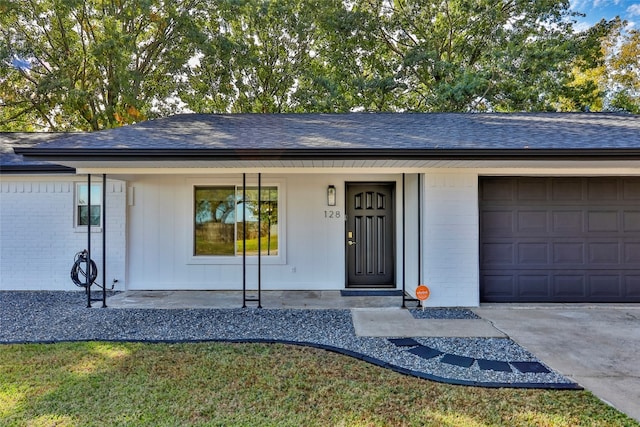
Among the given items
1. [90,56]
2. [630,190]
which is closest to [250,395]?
[630,190]

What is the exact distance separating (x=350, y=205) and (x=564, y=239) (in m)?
3.79

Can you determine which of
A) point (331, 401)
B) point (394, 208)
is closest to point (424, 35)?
point (394, 208)

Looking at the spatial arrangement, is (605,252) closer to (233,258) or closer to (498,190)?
(498,190)

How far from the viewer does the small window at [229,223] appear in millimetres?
7641

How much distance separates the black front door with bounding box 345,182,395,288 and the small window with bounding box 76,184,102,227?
494 cm

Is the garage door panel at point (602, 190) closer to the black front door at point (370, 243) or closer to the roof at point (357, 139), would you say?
the roof at point (357, 139)

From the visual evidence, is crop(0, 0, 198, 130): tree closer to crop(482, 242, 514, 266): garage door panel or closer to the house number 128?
the house number 128

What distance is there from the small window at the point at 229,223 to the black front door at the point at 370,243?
156 cm

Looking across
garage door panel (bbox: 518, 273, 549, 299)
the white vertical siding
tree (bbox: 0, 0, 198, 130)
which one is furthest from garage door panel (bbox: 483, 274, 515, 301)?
tree (bbox: 0, 0, 198, 130)

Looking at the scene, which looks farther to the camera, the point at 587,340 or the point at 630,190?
the point at 630,190

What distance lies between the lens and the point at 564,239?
21.1ft

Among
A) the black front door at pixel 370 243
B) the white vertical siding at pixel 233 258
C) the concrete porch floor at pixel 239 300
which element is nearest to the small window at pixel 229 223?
the white vertical siding at pixel 233 258

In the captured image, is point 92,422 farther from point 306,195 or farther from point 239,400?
point 306,195

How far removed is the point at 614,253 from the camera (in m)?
6.43
